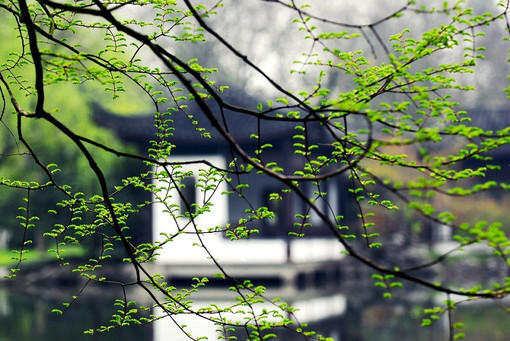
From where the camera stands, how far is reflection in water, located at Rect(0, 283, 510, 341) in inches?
472

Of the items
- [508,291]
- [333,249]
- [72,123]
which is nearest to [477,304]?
[333,249]

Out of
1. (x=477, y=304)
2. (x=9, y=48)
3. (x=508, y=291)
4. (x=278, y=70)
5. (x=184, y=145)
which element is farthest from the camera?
(x=278, y=70)

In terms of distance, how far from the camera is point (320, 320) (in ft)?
43.6

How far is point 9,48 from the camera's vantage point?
19766 mm

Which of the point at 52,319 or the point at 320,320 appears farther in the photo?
the point at 52,319

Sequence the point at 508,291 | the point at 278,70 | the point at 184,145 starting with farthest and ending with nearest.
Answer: the point at 278,70 → the point at 184,145 → the point at 508,291

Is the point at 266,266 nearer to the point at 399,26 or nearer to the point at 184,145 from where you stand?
the point at 184,145

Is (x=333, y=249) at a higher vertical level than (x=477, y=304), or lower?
higher

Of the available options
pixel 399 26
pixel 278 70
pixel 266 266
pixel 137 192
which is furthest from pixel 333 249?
pixel 399 26

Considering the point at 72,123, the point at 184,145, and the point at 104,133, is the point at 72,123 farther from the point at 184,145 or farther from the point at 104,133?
the point at 184,145

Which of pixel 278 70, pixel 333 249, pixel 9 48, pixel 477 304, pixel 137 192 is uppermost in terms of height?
pixel 278 70

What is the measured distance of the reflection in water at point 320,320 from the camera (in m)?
12.0

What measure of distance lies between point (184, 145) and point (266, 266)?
330 cm

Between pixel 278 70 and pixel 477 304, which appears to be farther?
pixel 278 70
